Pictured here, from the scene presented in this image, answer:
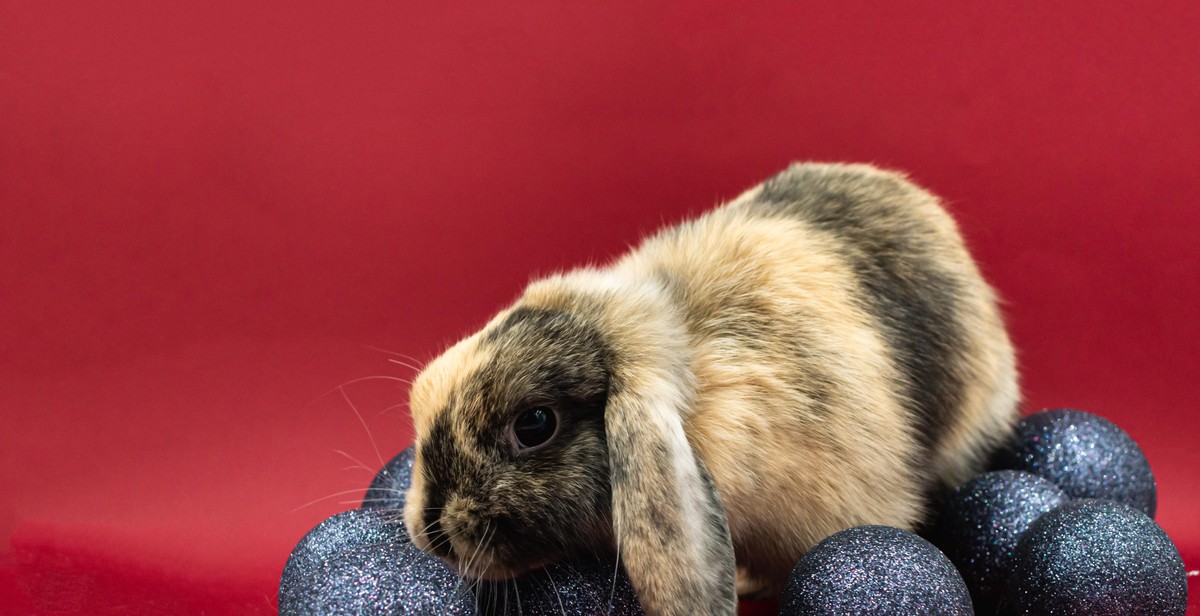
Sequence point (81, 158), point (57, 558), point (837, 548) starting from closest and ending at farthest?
point (837, 548)
point (57, 558)
point (81, 158)

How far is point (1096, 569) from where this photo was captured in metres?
1.60

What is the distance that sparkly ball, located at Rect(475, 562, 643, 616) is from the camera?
151 cm

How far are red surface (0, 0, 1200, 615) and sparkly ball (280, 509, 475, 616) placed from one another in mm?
852

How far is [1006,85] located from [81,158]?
209 cm

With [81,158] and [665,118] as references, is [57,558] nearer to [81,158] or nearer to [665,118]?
[81,158]

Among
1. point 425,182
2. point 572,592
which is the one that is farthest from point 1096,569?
point 425,182

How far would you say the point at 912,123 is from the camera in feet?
8.55

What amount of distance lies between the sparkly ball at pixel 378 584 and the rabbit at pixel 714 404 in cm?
4

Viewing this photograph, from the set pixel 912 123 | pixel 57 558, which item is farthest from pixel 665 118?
pixel 57 558

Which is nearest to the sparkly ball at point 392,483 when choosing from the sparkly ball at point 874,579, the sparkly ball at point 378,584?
the sparkly ball at point 378,584

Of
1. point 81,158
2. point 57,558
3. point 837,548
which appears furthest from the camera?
point 81,158

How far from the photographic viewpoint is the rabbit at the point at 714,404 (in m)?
1.46

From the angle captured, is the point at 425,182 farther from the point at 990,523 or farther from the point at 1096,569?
the point at 1096,569

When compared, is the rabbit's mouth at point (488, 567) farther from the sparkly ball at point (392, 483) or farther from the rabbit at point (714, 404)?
the sparkly ball at point (392, 483)
